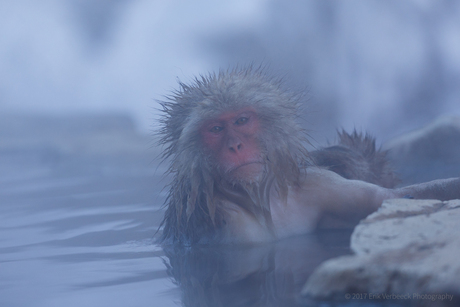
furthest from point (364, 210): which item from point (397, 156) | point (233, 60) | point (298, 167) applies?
point (233, 60)

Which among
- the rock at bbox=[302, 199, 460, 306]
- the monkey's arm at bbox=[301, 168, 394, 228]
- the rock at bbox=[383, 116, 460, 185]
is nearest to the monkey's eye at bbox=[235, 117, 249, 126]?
the monkey's arm at bbox=[301, 168, 394, 228]

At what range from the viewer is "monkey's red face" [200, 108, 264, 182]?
7.48 feet

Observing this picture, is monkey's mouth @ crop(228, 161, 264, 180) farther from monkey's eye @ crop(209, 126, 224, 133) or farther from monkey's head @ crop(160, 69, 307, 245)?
monkey's eye @ crop(209, 126, 224, 133)

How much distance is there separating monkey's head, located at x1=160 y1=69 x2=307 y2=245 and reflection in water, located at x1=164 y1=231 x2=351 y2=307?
0.78ft

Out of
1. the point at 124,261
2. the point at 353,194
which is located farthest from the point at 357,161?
the point at 124,261

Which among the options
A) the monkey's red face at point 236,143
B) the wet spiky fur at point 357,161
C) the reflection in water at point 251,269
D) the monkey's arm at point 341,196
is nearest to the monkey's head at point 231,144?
the monkey's red face at point 236,143

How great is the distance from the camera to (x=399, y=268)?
1.18 meters

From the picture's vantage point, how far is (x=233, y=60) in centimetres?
630

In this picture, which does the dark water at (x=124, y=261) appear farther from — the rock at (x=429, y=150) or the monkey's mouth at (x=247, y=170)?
the rock at (x=429, y=150)

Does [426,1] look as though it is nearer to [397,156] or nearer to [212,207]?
[397,156]

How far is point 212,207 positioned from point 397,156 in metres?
3.01

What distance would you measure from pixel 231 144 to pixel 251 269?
2.00 feet

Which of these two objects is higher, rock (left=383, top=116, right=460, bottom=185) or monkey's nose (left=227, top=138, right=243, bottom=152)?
rock (left=383, top=116, right=460, bottom=185)

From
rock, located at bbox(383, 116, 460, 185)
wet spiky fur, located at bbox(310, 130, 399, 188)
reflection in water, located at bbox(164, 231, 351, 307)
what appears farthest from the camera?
rock, located at bbox(383, 116, 460, 185)
